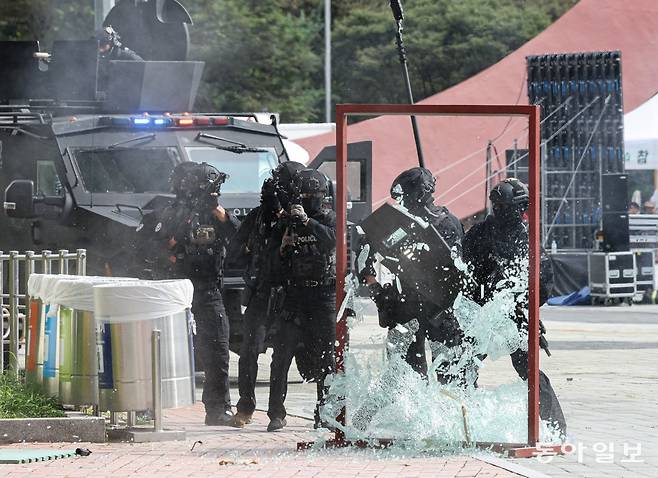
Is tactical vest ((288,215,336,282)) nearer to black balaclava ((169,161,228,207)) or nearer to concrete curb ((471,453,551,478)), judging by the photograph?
black balaclava ((169,161,228,207))

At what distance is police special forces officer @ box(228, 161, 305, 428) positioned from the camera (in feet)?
35.8

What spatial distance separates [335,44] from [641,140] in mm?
36759

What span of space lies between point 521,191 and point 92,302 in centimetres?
281

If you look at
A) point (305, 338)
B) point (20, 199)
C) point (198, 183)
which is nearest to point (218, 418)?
point (305, 338)

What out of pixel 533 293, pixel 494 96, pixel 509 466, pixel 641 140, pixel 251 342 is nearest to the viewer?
pixel 509 466

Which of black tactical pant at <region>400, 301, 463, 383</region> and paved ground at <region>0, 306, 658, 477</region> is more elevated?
black tactical pant at <region>400, 301, 463, 383</region>

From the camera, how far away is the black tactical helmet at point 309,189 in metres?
10.9

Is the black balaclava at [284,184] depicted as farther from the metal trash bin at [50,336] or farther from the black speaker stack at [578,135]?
the black speaker stack at [578,135]

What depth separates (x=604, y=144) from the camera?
25578 mm

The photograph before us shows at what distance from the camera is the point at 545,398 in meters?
9.84

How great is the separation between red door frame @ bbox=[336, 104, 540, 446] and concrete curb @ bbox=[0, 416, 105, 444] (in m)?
1.62

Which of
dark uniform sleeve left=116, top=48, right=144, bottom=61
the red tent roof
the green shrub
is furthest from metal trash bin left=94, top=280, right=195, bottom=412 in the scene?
the red tent roof

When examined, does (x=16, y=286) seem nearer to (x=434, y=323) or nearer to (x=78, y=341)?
(x=78, y=341)

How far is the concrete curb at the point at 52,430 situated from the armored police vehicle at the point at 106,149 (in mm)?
2857
